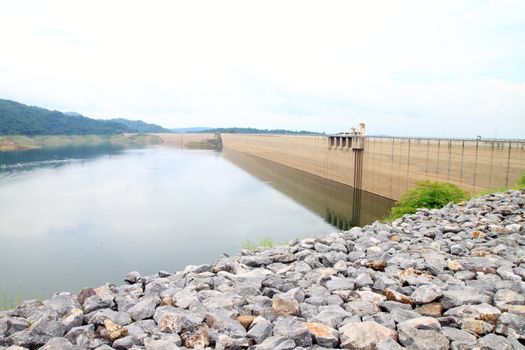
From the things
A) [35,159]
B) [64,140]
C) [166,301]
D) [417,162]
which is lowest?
[35,159]

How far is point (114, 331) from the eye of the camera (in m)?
3.27

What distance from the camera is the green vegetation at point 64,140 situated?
88519mm

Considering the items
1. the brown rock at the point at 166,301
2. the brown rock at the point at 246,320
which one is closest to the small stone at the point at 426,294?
the brown rock at the point at 246,320

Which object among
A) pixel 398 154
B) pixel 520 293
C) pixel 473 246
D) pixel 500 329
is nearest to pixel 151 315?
pixel 500 329

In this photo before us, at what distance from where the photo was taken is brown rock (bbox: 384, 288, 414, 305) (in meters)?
3.63

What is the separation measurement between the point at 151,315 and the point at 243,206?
22.9 meters

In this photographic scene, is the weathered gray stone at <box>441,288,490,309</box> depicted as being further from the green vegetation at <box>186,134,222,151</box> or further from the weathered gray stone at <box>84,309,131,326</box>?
the green vegetation at <box>186,134,222,151</box>

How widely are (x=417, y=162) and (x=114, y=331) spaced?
25.1 metres

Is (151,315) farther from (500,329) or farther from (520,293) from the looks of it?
(520,293)

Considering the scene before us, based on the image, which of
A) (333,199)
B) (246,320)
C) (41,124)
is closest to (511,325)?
(246,320)

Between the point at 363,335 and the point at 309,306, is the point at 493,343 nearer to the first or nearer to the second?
the point at 363,335

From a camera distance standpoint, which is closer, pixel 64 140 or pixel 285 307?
pixel 285 307

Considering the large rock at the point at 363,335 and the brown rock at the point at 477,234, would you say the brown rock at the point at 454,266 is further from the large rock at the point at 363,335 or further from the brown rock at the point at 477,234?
the large rock at the point at 363,335

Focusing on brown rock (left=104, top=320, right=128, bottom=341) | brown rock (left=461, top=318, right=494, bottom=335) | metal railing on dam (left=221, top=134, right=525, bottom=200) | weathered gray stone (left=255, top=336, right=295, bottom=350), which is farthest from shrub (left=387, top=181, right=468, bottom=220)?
brown rock (left=104, top=320, right=128, bottom=341)
